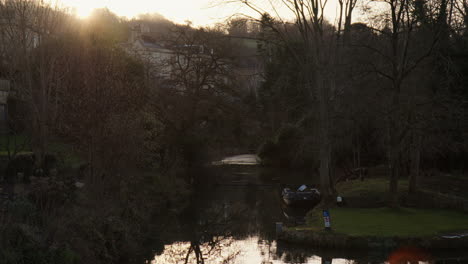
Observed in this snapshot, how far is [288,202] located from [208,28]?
18616 mm

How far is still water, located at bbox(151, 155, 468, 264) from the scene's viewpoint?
2111 centimetres

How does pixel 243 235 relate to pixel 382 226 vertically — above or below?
below

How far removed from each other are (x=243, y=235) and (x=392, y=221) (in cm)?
660

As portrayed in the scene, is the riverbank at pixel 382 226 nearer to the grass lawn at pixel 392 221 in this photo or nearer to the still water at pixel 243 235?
the grass lawn at pixel 392 221

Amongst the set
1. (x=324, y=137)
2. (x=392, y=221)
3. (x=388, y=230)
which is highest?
(x=324, y=137)

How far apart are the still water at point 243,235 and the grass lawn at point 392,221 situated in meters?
1.57

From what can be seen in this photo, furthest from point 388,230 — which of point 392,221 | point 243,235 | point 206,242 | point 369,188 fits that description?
point 369,188

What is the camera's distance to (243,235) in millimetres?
25969

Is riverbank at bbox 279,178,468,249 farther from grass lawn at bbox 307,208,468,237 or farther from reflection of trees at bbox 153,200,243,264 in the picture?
reflection of trees at bbox 153,200,243,264

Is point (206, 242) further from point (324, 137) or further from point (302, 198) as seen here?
point (302, 198)

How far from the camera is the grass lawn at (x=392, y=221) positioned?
75.6ft

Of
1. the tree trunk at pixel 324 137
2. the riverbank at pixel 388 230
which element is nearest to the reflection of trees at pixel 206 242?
the riverbank at pixel 388 230

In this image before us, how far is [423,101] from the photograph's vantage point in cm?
2862

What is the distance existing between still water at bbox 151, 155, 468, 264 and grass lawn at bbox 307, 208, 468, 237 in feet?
5.16
